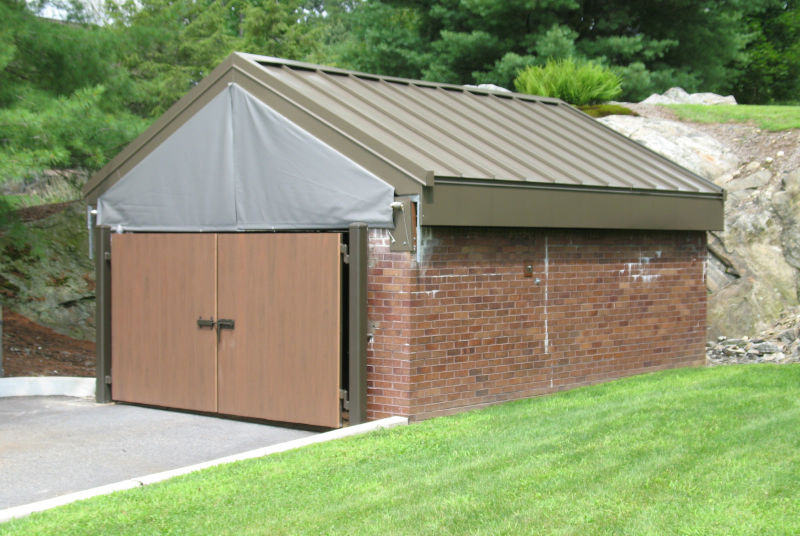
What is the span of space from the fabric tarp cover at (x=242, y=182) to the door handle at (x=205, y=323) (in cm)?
103

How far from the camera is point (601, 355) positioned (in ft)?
38.6

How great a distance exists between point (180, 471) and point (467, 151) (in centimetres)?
488

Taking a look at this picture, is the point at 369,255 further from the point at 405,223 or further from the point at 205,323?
the point at 205,323

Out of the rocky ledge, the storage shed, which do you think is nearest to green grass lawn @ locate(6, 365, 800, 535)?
the storage shed

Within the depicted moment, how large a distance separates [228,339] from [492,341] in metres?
2.87

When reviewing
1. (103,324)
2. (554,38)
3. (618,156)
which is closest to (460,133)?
(618,156)

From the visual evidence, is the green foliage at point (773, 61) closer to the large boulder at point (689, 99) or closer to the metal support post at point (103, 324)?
the large boulder at point (689, 99)

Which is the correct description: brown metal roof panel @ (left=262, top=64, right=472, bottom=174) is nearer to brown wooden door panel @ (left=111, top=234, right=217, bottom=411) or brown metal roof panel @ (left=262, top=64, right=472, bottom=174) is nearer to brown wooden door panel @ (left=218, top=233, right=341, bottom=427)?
brown wooden door panel @ (left=218, top=233, right=341, bottom=427)

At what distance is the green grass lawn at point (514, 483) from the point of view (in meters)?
6.07

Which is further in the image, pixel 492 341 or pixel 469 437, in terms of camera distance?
pixel 492 341

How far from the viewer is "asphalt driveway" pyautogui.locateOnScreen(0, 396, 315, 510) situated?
8.04 metres

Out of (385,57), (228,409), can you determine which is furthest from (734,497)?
(385,57)

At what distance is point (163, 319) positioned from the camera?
11500 mm

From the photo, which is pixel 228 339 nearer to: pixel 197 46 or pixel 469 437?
pixel 469 437
